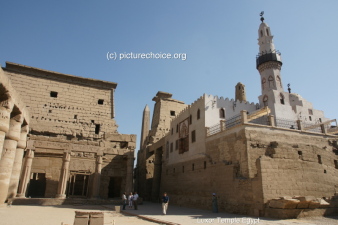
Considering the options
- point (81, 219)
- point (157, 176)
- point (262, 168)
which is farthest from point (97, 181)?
point (262, 168)

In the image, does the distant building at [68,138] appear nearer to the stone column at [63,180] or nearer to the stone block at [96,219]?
the stone column at [63,180]

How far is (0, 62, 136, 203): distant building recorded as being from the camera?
62.9ft

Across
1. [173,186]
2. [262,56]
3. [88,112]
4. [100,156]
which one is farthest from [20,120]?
[262,56]

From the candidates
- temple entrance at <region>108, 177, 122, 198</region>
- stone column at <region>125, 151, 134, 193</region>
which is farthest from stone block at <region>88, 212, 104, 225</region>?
temple entrance at <region>108, 177, 122, 198</region>

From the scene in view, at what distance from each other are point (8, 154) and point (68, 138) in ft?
29.9

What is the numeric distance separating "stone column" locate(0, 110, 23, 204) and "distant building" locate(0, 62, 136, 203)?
213 inches

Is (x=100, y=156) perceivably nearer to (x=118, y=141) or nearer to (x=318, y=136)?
(x=118, y=141)

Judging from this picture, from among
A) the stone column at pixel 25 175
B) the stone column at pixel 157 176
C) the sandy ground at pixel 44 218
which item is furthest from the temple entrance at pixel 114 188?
the sandy ground at pixel 44 218

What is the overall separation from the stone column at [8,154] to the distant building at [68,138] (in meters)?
5.41

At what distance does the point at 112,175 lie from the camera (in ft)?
69.9

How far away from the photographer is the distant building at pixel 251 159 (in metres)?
12.1

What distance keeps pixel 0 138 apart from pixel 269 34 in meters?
28.4

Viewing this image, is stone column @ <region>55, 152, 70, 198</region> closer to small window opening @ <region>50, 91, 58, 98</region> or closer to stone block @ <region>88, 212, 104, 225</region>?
small window opening @ <region>50, 91, 58, 98</region>

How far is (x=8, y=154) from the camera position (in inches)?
479
